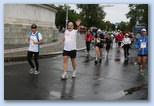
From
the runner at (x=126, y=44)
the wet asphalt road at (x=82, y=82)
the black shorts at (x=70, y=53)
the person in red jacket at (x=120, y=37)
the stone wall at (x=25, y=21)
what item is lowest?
the wet asphalt road at (x=82, y=82)

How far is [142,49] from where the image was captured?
21.6 ft

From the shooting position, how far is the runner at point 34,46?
21.8 feet

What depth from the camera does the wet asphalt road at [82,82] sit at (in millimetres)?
6426

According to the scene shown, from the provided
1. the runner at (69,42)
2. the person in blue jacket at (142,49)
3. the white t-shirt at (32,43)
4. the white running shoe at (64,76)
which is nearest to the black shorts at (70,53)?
the runner at (69,42)

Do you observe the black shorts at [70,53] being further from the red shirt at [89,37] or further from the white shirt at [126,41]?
the white shirt at [126,41]

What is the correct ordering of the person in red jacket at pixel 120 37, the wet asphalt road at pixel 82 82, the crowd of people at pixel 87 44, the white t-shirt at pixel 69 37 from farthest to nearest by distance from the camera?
the person in red jacket at pixel 120 37
the white t-shirt at pixel 69 37
the crowd of people at pixel 87 44
the wet asphalt road at pixel 82 82

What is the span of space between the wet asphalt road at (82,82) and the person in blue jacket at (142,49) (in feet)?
0.40

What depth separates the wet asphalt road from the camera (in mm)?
6426

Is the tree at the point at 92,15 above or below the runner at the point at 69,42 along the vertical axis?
above

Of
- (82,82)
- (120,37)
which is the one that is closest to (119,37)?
(120,37)

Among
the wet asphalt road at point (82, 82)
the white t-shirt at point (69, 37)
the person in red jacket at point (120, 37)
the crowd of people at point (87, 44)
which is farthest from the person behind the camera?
the person in red jacket at point (120, 37)

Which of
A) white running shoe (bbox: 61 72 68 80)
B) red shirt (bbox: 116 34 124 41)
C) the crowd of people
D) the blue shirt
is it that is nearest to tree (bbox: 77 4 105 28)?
the crowd of people

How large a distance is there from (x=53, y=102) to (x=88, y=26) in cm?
105

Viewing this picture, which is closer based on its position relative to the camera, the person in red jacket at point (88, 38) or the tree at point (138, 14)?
the tree at point (138, 14)
